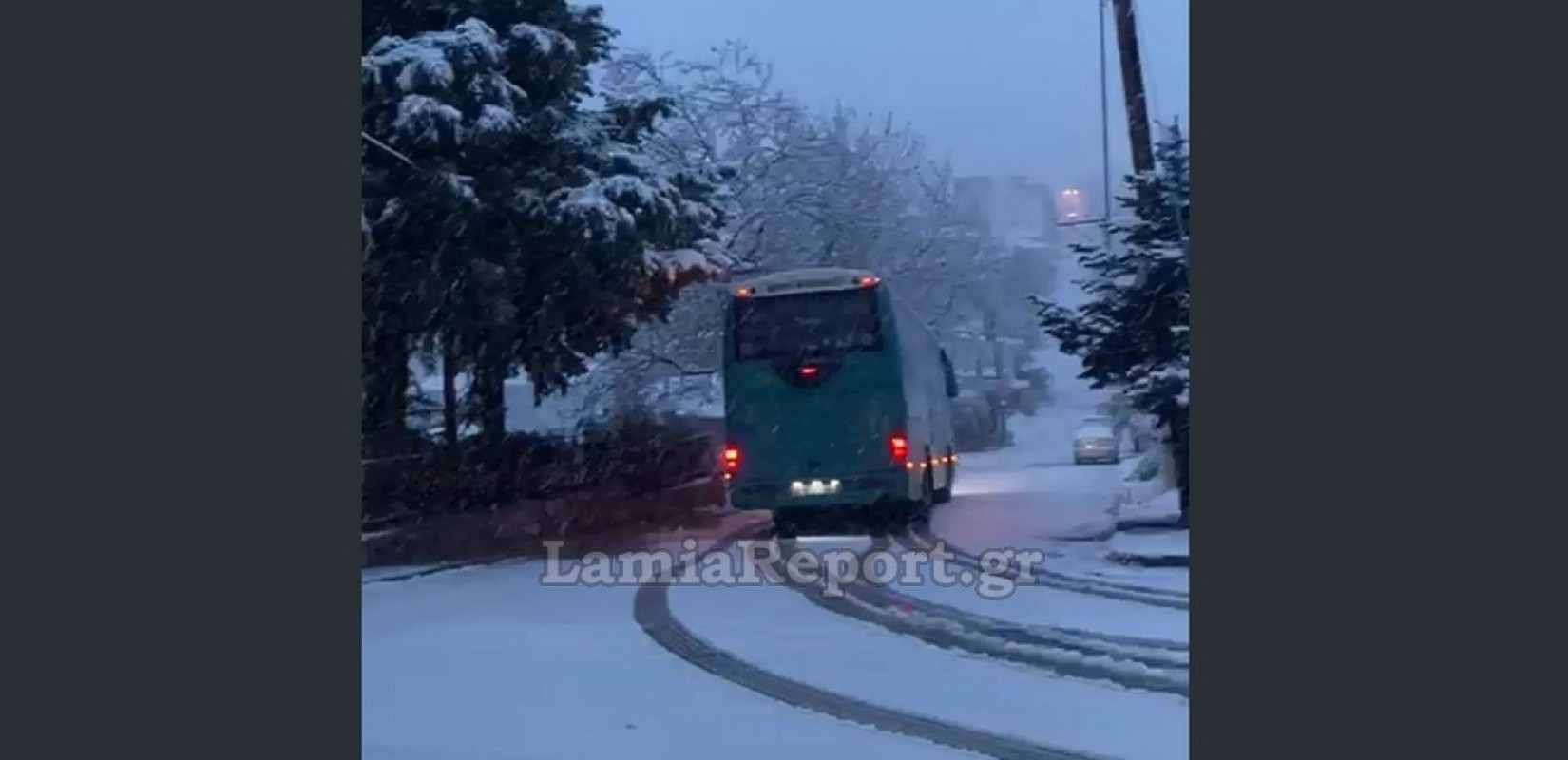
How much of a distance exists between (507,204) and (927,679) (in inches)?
184

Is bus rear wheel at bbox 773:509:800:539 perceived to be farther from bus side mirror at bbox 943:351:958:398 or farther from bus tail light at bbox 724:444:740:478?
bus side mirror at bbox 943:351:958:398

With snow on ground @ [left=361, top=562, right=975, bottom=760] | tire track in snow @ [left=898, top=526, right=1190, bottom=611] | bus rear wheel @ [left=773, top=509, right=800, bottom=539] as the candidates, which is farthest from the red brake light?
snow on ground @ [left=361, top=562, right=975, bottom=760]

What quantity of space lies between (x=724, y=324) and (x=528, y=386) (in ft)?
4.75

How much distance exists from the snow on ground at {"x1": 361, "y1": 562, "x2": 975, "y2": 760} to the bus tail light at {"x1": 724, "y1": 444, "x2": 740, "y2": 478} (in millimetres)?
1632

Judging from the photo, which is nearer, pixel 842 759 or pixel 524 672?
pixel 842 759

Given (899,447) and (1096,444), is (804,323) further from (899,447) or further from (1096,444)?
(1096,444)

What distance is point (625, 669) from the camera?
961cm

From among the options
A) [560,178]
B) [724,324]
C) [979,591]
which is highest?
[560,178]

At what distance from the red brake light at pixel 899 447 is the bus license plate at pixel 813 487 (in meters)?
0.47

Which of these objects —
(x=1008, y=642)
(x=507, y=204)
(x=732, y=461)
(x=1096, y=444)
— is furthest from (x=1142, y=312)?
(x=507, y=204)

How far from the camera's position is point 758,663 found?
9.91 meters

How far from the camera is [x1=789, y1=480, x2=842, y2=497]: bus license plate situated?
12.3m

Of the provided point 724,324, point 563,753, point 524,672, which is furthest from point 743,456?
point 563,753

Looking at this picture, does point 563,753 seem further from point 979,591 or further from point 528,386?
point 528,386
